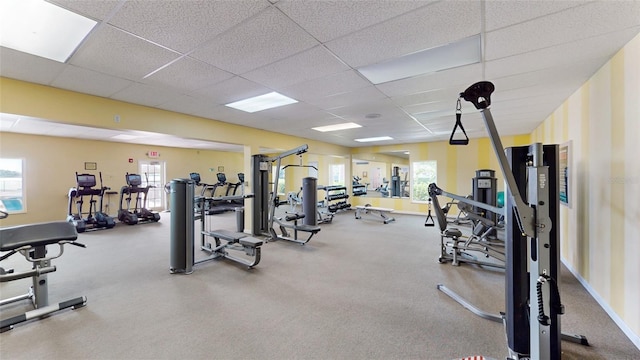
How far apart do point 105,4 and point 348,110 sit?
3243 millimetres

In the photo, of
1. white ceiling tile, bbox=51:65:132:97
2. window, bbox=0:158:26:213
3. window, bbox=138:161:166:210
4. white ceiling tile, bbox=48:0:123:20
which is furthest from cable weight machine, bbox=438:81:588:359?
window, bbox=138:161:166:210

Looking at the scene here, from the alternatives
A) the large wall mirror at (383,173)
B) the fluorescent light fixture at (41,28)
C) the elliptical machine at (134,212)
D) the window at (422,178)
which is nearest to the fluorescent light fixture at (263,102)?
the fluorescent light fixture at (41,28)

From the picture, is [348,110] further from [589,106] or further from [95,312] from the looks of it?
[95,312]

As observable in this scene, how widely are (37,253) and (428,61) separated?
167 inches

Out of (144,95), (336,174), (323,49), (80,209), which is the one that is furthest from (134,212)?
(336,174)

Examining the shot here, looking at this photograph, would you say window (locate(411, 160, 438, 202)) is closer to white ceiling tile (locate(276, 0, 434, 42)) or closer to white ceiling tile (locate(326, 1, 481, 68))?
white ceiling tile (locate(326, 1, 481, 68))

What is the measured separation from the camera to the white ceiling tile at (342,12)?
1.65 meters

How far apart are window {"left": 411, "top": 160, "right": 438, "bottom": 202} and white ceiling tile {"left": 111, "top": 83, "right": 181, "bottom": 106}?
23.5 feet

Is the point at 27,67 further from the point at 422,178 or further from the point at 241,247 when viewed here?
the point at 422,178

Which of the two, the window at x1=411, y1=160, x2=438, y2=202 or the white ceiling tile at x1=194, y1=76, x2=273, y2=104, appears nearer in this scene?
the white ceiling tile at x1=194, y1=76, x2=273, y2=104

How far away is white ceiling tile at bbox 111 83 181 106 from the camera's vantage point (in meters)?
3.22

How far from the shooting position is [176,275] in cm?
330

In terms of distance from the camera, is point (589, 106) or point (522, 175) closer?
point (522, 175)

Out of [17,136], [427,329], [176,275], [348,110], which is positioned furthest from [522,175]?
[17,136]
